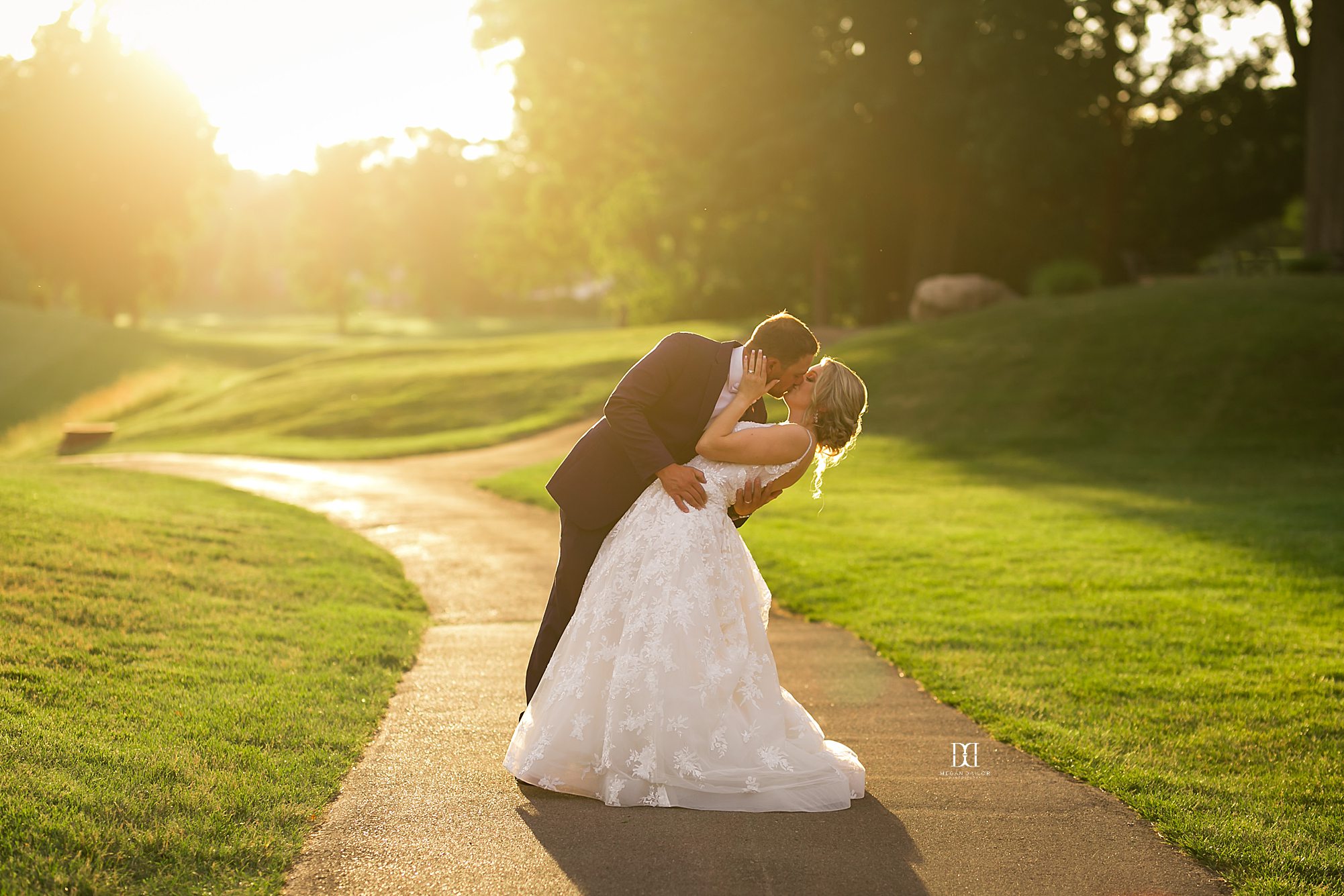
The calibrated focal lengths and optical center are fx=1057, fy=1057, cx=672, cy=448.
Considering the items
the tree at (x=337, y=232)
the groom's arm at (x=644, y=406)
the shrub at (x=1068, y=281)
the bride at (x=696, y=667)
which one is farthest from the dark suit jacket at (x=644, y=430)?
the tree at (x=337, y=232)

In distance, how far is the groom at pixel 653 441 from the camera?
515cm

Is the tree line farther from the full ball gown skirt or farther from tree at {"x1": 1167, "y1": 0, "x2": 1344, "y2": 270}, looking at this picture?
the full ball gown skirt

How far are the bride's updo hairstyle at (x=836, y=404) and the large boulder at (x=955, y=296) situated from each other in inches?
1089

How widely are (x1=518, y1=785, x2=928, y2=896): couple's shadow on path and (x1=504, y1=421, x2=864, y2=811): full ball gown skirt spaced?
0.11m

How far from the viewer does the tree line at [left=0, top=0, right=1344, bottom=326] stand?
102 feet

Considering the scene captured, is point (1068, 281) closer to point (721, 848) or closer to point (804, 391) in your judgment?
point (804, 391)

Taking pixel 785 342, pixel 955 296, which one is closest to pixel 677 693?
pixel 785 342

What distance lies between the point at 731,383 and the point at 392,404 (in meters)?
25.6

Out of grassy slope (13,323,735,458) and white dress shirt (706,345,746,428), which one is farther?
grassy slope (13,323,735,458)

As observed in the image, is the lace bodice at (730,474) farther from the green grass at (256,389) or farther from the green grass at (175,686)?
the green grass at (256,389)

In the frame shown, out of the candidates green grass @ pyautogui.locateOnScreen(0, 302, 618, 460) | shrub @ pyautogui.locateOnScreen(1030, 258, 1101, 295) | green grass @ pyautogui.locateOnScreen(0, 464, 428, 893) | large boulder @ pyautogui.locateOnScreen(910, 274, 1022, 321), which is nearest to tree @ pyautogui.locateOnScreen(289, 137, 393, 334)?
green grass @ pyautogui.locateOnScreen(0, 302, 618, 460)

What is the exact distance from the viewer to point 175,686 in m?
6.27

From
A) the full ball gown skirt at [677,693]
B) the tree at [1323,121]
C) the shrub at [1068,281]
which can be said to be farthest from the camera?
the shrub at [1068,281]

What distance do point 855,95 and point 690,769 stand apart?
30303mm
